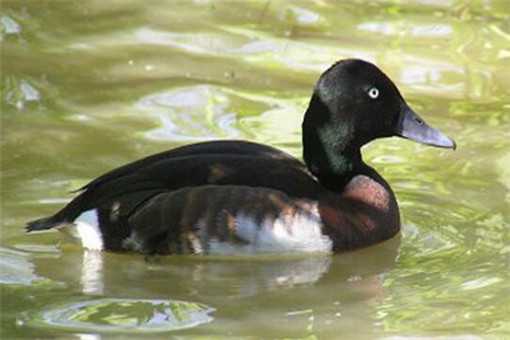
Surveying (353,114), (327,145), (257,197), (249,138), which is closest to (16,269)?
(257,197)

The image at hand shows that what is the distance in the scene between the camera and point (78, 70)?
11258 millimetres

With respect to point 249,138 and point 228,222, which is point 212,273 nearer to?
point 228,222

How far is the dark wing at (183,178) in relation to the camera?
322 inches

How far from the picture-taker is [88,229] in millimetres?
8258

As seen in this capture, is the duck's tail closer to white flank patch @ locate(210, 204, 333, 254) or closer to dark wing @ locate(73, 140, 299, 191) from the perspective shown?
dark wing @ locate(73, 140, 299, 191)

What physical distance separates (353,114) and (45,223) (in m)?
1.74

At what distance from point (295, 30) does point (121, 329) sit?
554 cm

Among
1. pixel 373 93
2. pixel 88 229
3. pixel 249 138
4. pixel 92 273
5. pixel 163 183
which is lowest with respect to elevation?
pixel 92 273

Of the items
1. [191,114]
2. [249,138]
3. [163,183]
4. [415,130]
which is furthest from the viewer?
[191,114]

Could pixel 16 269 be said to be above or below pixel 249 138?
below

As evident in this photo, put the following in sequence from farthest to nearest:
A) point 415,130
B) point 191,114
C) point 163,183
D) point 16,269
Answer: point 191,114, point 415,130, point 163,183, point 16,269

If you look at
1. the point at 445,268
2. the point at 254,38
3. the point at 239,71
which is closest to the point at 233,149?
the point at 445,268

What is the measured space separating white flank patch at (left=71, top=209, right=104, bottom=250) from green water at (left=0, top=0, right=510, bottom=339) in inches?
4.3

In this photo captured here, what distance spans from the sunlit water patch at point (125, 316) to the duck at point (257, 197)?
791mm
